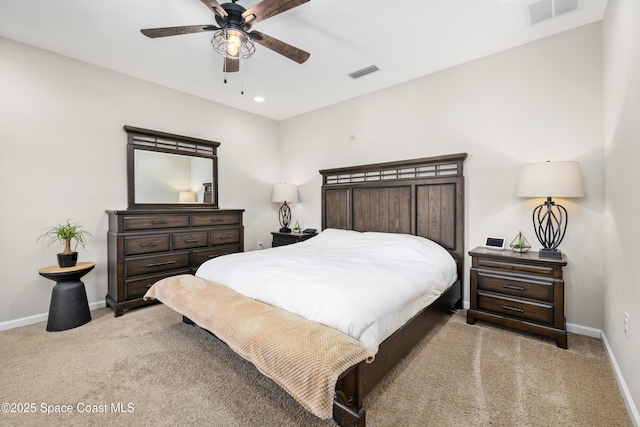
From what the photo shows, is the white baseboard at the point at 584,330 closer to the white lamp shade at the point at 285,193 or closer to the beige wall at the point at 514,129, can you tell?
the beige wall at the point at 514,129

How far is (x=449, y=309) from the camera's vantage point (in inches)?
120

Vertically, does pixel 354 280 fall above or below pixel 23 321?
above

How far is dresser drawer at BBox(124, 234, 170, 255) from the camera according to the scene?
3129 millimetres

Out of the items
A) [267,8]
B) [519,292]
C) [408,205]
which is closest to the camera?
[267,8]

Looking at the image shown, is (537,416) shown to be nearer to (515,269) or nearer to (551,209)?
(515,269)

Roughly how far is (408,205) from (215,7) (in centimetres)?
282

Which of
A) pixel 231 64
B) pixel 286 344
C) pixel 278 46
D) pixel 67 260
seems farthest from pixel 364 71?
pixel 67 260

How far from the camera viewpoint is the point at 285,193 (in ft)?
15.5

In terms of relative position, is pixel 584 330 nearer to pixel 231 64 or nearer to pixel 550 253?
pixel 550 253

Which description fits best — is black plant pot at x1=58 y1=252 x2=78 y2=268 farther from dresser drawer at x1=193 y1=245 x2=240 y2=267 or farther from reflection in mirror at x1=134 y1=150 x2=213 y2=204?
dresser drawer at x1=193 y1=245 x2=240 y2=267

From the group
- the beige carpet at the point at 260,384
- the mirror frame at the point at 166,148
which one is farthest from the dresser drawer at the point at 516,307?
the mirror frame at the point at 166,148

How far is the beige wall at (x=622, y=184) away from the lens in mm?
1592

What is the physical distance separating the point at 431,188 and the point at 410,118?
1.01 meters

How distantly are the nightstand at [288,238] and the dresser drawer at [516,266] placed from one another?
2.51m
